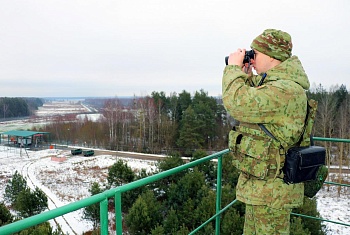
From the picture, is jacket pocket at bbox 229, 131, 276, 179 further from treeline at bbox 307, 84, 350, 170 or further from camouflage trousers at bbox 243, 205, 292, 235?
treeline at bbox 307, 84, 350, 170

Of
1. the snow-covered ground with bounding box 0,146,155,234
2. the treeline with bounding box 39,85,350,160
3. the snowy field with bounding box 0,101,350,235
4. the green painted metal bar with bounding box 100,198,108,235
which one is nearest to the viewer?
the green painted metal bar with bounding box 100,198,108,235

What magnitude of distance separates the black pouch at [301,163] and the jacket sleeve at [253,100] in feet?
0.96

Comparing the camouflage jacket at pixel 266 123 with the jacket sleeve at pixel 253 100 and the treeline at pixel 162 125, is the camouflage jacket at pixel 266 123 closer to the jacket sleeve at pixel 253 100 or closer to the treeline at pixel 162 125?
the jacket sleeve at pixel 253 100

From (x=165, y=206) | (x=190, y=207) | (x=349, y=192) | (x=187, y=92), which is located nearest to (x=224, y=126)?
(x=187, y=92)

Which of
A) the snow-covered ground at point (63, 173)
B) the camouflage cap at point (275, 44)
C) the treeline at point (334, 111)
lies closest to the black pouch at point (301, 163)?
the camouflage cap at point (275, 44)

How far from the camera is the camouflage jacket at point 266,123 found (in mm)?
1435

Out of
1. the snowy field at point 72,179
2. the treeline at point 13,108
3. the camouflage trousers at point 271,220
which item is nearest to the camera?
the camouflage trousers at point 271,220

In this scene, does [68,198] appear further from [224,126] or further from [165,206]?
[224,126]

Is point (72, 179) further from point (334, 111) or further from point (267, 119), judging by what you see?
point (334, 111)

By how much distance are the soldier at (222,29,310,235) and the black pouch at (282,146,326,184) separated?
0.04 meters

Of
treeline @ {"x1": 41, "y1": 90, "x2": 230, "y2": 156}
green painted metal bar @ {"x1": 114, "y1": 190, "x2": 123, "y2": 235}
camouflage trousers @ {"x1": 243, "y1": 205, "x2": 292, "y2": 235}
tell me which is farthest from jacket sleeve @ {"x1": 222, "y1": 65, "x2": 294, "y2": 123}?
treeline @ {"x1": 41, "y1": 90, "x2": 230, "y2": 156}

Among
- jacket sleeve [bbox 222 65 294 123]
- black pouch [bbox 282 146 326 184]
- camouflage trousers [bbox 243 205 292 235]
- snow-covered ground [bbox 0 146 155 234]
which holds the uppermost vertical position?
jacket sleeve [bbox 222 65 294 123]

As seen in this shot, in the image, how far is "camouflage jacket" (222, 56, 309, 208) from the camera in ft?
4.71

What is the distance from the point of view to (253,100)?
1417 mm
